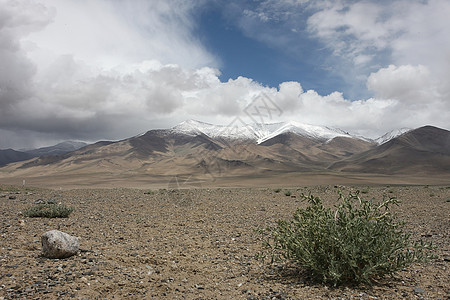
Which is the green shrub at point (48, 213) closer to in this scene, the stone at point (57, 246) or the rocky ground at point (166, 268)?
the rocky ground at point (166, 268)

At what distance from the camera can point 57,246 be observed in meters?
5.49

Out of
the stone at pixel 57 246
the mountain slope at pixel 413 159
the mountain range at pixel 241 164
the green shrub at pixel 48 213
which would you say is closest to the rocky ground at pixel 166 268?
the stone at pixel 57 246

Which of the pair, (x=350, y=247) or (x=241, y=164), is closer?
(x=350, y=247)

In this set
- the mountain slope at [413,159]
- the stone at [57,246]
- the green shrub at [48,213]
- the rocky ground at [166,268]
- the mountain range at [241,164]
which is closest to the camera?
the rocky ground at [166,268]

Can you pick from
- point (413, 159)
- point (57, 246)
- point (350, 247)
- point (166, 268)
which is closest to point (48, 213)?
point (57, 246)

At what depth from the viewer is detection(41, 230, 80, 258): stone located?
5480 millimetres

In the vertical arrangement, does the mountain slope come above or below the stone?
above

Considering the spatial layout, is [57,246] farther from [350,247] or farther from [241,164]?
[241,164]

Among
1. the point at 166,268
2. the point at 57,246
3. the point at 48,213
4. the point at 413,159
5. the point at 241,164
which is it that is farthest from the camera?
the point at 413,159

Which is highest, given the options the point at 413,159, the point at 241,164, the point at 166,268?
the point at 413,159

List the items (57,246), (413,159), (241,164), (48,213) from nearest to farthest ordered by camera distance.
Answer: (57,246)
(48,213)
(241,164)
(413,159)

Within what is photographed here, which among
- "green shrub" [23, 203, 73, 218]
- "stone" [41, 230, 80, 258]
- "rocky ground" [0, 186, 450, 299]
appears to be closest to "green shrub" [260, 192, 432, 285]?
"rocky ground" [0, 186, 450, 299]

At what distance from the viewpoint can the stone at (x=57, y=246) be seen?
5.48m

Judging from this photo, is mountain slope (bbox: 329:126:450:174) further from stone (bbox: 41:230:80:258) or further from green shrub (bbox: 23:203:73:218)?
stone (bbox: 41:230:80:258)
